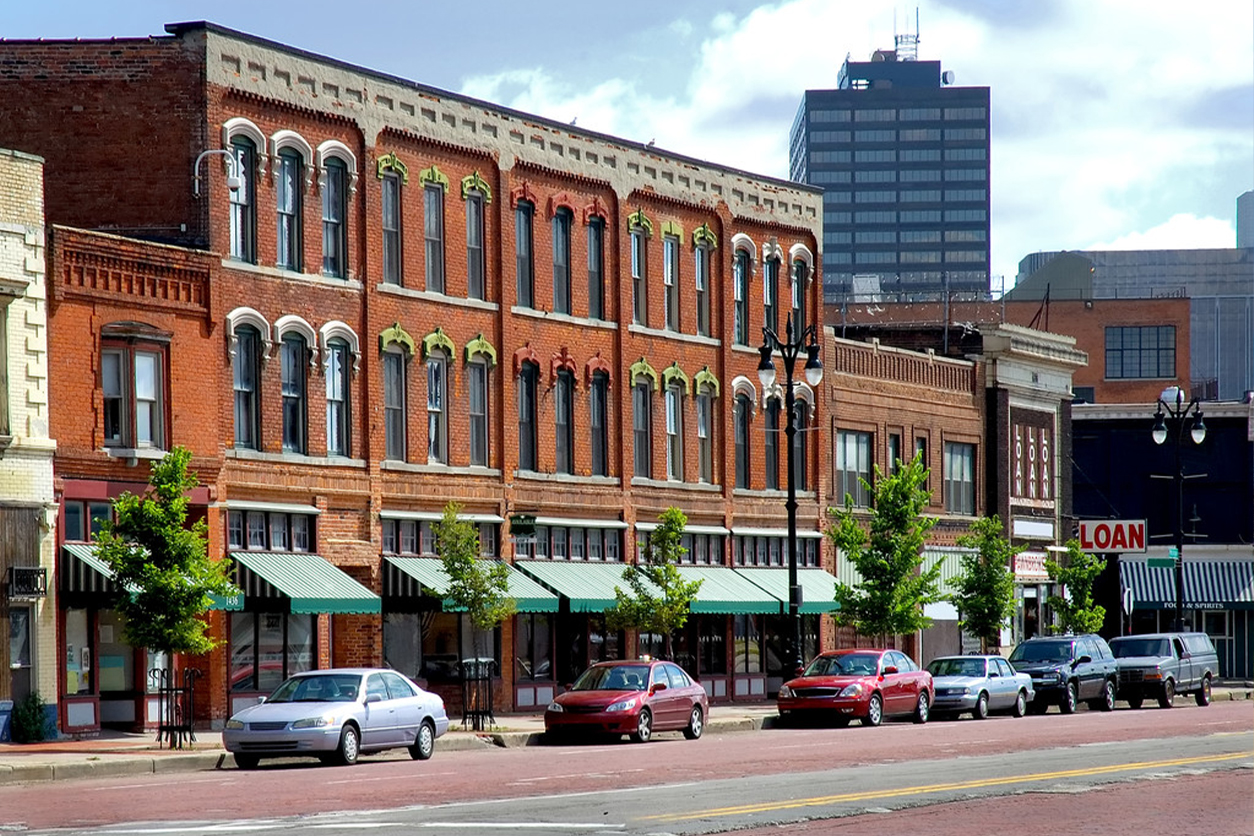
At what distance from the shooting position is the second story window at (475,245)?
145 ft

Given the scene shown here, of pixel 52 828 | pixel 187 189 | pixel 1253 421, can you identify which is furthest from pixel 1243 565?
pixel 52 828

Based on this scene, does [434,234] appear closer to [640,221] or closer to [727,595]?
[640,221]

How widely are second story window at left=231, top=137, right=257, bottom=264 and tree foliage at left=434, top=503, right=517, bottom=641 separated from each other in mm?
6205

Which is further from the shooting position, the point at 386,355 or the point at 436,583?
the point at 386,355

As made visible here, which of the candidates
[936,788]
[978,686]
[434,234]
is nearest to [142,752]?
[936,788]

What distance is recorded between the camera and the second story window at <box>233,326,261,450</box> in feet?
125

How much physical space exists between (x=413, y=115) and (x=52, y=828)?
25950mm

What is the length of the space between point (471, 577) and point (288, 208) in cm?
782

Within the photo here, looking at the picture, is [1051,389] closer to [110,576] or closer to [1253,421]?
[1253,421]

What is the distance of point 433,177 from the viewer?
43.2 meters

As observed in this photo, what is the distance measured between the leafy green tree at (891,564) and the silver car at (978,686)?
10.6 ft

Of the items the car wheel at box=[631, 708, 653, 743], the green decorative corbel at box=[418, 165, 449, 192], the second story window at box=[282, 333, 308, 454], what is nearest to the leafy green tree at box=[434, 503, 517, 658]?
the second story window at box=[282, 333, 308, 454]

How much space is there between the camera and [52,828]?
18.4 metres

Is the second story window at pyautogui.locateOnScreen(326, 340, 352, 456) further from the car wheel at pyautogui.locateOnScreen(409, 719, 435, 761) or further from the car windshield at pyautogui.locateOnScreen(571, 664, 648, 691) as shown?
the car wheel at pyautogui.locateOnScreen(409, 719, 435, 761)
